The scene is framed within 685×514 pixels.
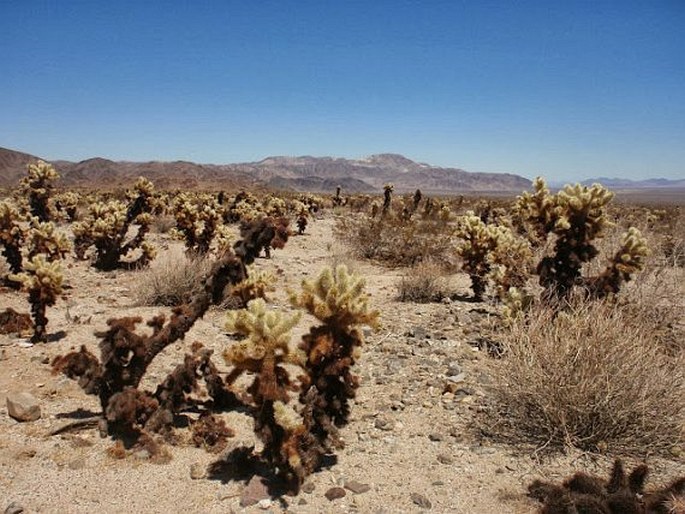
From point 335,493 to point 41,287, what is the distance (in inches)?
168

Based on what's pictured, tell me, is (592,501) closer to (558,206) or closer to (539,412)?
(539,412)

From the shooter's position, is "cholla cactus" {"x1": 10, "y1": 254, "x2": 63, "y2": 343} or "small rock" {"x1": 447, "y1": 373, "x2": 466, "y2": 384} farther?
"cholla cactus" {"x1": 10, "y1": 254, "x2": 63, "y2": 343}

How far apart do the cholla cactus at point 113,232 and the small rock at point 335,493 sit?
8.42 m

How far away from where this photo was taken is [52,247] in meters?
7.64

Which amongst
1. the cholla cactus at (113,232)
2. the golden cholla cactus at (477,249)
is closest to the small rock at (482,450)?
the golden cholla cactus at (477,249)

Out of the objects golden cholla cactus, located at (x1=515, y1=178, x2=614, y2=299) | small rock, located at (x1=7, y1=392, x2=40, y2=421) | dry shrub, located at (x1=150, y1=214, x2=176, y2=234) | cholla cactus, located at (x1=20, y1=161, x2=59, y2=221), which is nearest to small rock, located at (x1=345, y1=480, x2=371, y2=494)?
small rock, located at (x1=7, y1=392, x2=40, y2=421)

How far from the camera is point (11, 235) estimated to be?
26.5 feet

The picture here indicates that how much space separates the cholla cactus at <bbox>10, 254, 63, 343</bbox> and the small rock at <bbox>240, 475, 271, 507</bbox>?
3675 mm

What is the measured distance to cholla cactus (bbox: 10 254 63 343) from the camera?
5496 mm

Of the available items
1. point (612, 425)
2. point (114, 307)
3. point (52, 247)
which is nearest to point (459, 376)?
point (612, 425)

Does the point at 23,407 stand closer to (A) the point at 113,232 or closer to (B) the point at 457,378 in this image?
(B) the point at 457,378

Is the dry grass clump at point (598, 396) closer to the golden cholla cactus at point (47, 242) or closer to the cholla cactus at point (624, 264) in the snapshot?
the cholla cactus at point (624, 264)

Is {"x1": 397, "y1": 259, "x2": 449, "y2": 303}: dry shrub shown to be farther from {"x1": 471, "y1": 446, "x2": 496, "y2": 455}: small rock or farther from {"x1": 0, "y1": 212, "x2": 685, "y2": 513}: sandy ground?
{"x1": 471, "y1": 446, "x2": 496, "y2": 455}: small rock

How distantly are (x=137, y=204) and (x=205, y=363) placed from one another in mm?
7769
